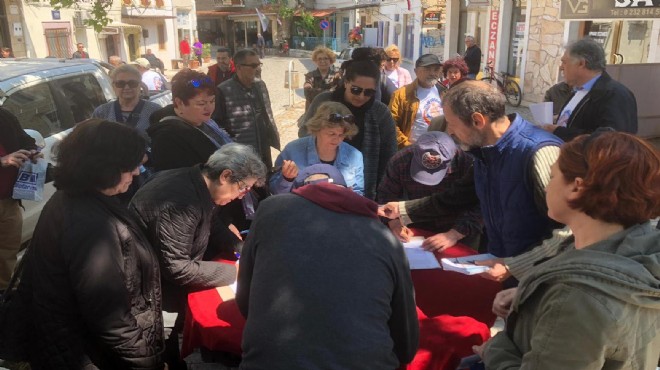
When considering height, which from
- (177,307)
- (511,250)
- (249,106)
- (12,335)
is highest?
(249,106)

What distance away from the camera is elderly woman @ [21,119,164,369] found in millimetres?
1915

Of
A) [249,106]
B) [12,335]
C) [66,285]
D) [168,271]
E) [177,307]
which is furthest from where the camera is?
[249,106]

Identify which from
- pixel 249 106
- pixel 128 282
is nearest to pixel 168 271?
pixel 128 282

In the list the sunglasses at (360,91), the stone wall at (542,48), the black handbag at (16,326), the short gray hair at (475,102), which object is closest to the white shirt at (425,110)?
the sunglasses at (360,91)

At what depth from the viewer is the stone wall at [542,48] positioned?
42.5 ft

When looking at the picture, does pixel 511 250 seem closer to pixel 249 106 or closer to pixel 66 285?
pixel 66 285

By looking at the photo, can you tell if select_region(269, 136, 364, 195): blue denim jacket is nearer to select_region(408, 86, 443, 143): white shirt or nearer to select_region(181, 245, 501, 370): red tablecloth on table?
select_region(181, 245, 501, 370): red tablecloth on table

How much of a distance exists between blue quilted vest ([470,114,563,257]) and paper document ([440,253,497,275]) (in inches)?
6.2

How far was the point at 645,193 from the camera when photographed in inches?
53.9

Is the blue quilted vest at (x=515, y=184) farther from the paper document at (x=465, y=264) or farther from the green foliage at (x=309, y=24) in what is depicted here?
the green foliage at (x=309, y=24)

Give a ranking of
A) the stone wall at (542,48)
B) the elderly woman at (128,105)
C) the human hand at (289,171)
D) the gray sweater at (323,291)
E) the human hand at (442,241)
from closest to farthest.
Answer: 1. the gray sweater at (323,291)
2. the human hand at (442,241)
3. the human hand at (289,171)
4. the elderly woman at (128,105)
5. the stone wall at (542,48)

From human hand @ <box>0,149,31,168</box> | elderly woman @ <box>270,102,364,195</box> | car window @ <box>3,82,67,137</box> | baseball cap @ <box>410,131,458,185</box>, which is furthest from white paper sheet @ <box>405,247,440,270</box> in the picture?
car window @ <box>3,82,67,137</box>

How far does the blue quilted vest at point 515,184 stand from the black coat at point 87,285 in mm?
1585

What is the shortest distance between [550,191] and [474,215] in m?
1.45
